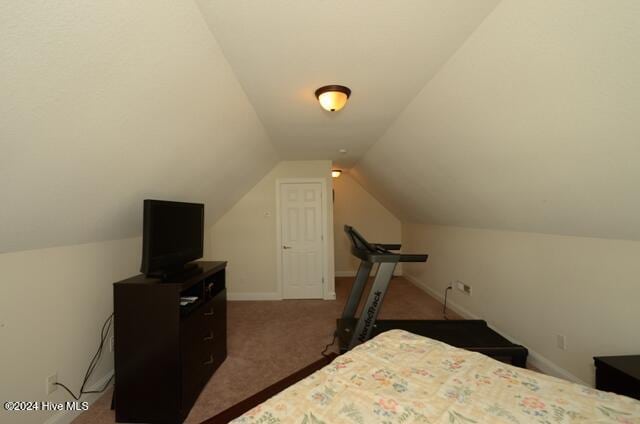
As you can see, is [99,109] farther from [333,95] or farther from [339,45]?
[333,95]

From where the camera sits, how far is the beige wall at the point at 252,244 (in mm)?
4801

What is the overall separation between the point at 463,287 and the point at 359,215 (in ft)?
9.89

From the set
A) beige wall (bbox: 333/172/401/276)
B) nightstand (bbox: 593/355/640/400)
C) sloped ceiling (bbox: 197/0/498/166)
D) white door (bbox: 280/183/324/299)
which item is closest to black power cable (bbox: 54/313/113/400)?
sloped ceiling (bbox: 197/0/498/166)

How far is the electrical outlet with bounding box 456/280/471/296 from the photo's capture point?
382cm

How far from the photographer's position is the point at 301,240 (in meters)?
4.85

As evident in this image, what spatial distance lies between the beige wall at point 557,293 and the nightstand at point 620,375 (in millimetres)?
380

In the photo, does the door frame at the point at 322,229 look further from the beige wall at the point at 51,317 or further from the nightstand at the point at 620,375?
the nightstand at the point at 620,375

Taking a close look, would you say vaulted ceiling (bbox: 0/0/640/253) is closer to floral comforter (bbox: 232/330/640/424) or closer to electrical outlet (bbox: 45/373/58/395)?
electrical outlet (bbox: 45/373/58/395)

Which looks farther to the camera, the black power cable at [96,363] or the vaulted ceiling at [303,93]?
the black power cable at [96,363]

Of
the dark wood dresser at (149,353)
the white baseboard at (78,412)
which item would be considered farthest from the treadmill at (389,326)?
the white baseboard at (78,412)

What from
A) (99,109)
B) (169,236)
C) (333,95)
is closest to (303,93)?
(333,95)

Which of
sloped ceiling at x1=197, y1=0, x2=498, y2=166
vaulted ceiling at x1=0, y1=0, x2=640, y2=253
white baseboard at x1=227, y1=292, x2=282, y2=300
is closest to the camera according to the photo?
vaulted ceiling at x1=0, y1=0, x2=640, y2=253

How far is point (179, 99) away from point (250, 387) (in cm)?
226

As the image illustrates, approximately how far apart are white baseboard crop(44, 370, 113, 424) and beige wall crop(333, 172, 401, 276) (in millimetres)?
4730
